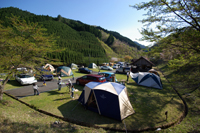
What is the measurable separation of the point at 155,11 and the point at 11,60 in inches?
372

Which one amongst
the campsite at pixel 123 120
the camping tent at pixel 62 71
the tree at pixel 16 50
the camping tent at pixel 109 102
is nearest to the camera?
the campsite at pixel 123 120

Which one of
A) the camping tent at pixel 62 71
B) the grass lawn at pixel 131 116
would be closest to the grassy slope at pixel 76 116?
the grass lawn at pixel 131 116

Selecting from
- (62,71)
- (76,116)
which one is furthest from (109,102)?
(62,71)

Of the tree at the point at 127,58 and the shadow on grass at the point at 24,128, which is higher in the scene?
the tree at the point at 127,58

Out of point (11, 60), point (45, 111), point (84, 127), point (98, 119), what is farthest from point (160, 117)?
point (11, 60)

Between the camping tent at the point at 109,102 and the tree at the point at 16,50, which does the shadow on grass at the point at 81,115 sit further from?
the tree at the point at 16,50

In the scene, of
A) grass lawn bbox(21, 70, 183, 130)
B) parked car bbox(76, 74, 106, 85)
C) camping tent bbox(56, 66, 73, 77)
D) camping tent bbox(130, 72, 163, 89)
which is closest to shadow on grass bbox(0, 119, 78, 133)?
grass lawn bbox(21, 70, 183, 130)

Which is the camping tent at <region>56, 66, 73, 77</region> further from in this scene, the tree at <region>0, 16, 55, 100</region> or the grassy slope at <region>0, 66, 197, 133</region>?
the tree at <region>0, 16, 55, 100</region>

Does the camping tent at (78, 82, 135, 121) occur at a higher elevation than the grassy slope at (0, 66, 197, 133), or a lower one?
higher

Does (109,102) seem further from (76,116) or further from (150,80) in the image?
(150,80)

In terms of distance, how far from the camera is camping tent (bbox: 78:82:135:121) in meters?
6.08

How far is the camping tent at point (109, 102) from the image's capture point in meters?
6.08

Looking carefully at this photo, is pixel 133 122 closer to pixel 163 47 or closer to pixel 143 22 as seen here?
pixel 163 47

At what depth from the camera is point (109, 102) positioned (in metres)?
6.32
